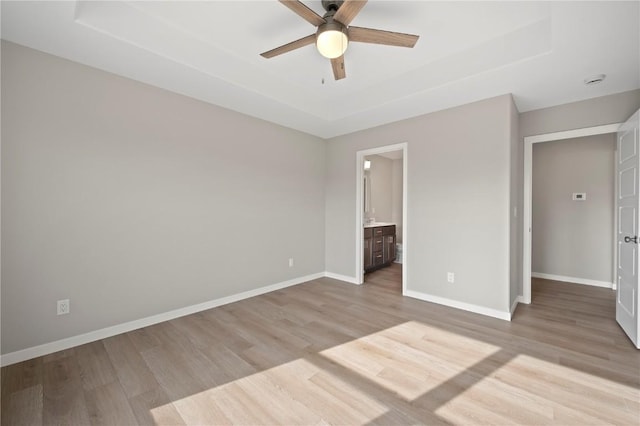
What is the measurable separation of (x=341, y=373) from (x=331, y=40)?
2.43 metres

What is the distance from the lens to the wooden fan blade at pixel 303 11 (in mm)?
1668

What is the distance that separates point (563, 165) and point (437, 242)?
3.08 metres

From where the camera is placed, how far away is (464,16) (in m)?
2.19

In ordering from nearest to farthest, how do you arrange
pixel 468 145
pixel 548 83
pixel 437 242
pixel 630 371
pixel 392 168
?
pixel 630 371 < pixel 548 83 < pixel 468 145 < pixel 437 242 < pixel 392 168

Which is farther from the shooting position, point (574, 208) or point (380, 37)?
point (574, 208)

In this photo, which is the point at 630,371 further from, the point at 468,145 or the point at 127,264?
the point at 127,264

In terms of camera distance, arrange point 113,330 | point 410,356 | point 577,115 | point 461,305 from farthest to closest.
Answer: point 461,305, point 577,115, point 113,330, point 410,356

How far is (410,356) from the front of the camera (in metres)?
2.26

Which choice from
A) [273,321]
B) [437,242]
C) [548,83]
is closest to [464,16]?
[548,83]

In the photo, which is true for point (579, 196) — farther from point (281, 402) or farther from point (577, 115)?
point (281, 402)

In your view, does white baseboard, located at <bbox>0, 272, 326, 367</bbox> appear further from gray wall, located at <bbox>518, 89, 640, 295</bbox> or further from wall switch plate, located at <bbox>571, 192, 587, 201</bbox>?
wall switch plate, located at <bbox>571, 192, 587, 201</bbox>

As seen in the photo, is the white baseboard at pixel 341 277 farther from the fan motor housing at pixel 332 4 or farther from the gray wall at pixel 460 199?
the fan motor housing at pixel 332 4

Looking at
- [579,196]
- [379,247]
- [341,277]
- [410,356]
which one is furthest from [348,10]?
[579,196]

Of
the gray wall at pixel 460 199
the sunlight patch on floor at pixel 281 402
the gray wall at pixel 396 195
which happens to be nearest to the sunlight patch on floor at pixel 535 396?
the sunlight patch on floor at pixel 281 402
